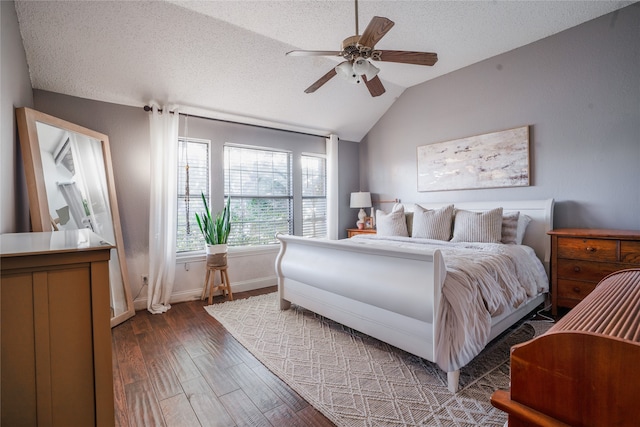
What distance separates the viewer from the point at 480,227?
119 inches

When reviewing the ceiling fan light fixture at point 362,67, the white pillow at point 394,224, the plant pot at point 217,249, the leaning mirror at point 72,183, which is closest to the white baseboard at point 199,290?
the leaning mirror at point 72,183

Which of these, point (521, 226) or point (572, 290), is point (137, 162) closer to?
point (521, 226)

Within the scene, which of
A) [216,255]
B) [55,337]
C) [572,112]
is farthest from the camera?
[216,255]

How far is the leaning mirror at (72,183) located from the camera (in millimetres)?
2289

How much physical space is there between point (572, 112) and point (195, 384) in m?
4.28

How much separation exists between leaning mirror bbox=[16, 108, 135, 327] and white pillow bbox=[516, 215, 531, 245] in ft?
13.6

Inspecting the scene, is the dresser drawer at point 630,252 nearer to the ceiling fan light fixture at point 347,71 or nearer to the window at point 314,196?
the ceiling fan light fixture at point 347,71

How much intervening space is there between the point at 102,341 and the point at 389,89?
14.9 feet

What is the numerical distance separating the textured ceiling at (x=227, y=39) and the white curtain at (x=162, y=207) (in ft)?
0.99

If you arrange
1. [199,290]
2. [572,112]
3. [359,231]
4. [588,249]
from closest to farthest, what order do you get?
[588,249], [572,112], [199,290], [359,231]

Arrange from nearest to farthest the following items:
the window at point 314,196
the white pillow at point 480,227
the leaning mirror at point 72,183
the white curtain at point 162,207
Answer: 1. the leaning mirror at point 72,183
2. the white pillow at point 480,227
3. the white curtain at point 162,207
4. the window at point 314,196

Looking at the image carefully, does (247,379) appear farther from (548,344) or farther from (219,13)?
(219,13)

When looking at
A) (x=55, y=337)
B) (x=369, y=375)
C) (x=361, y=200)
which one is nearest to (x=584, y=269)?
(x=369, y=375)

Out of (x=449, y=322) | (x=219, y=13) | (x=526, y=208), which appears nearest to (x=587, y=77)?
(x=526, y=208)
